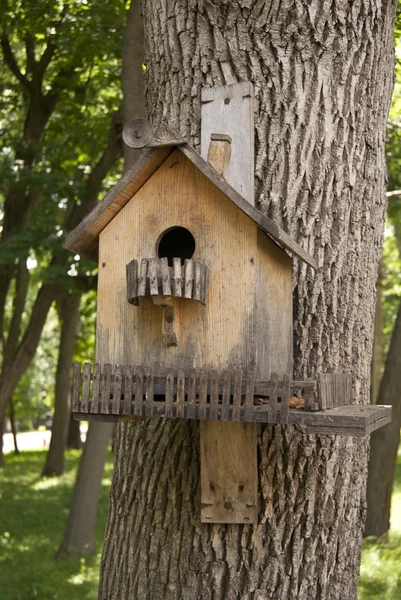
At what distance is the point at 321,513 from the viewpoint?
3.37 metres

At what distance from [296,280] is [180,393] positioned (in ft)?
2.95

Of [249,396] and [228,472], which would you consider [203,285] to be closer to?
[249,396]

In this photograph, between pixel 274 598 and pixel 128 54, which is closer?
pixel 274 598

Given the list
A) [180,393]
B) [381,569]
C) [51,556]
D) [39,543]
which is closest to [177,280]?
[180,393]

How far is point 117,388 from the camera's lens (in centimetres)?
284

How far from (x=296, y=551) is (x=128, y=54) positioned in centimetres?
660

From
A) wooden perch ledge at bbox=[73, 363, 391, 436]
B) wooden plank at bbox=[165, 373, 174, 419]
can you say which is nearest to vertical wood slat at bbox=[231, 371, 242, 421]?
wooden perch ledge at bbox=[73, 363, 391, 436]

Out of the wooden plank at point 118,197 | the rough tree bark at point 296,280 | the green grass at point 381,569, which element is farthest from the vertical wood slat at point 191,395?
the green grass at point 381,569

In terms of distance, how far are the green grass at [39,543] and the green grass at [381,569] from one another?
9.39 ft

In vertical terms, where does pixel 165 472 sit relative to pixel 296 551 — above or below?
above

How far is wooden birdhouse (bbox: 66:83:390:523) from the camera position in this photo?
107 inches

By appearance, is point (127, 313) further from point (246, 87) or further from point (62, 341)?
point (62, 341)

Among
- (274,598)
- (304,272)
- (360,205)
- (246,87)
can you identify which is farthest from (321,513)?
(246,87)

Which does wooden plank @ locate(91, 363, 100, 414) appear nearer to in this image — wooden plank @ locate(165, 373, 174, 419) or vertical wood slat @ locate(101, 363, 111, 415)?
vertical wood slat @ locate(101, 363, 111, 415)
